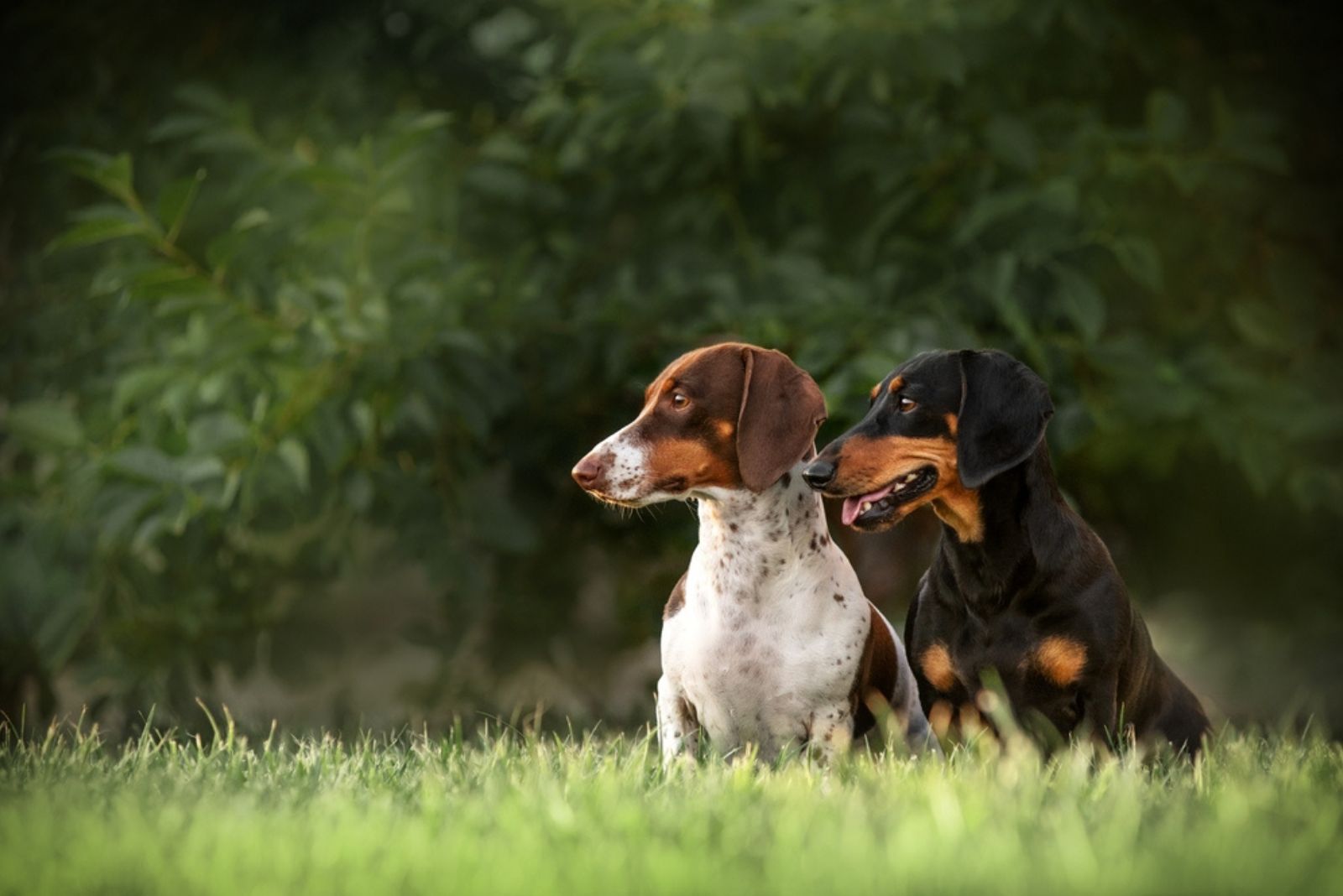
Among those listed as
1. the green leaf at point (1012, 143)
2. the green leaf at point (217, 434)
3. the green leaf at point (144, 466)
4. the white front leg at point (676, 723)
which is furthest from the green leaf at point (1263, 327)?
the green leaf at point (144, 466)

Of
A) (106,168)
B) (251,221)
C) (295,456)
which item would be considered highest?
(106,168)

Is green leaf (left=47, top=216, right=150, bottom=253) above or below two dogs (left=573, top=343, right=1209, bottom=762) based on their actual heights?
above

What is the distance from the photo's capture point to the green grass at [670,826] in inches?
91.5

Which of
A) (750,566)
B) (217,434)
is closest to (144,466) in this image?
(217,434)

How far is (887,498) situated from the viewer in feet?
12.0

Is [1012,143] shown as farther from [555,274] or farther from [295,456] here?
[295,456]

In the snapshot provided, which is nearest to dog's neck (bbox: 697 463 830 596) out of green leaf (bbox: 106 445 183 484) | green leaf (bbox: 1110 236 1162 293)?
green leaf (bbox: 1110 236 1162 293)

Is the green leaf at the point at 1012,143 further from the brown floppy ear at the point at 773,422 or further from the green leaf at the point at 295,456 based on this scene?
the green leaf at the point at 295,456

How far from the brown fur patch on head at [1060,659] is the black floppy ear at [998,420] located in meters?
0.41

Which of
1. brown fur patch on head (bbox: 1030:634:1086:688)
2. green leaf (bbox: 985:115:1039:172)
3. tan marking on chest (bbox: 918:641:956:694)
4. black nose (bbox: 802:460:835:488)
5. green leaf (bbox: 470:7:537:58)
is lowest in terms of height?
tan marking on chest (bbox: 918:641:956:694)

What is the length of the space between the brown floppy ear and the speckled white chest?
0.13 m

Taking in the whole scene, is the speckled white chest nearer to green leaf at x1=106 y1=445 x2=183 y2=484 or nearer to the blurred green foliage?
the blurred green foliage

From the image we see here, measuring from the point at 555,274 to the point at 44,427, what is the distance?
1.73 metres

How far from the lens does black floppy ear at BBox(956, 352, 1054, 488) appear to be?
3594 millimetres
